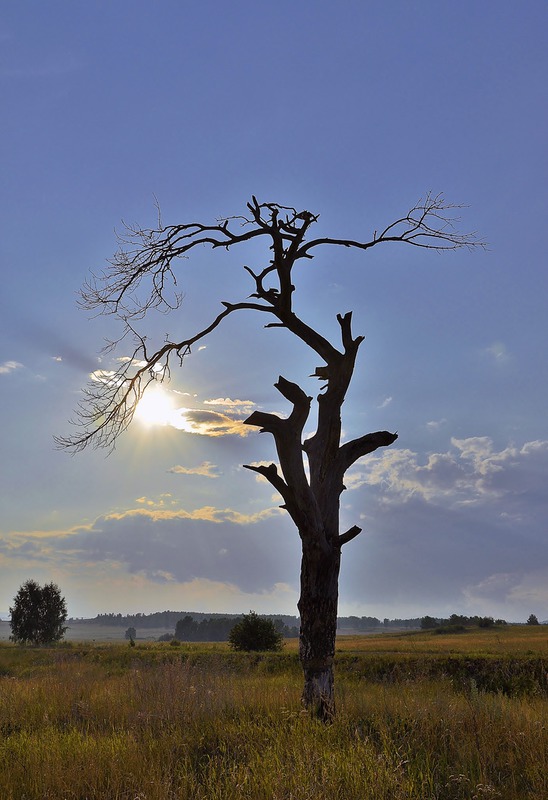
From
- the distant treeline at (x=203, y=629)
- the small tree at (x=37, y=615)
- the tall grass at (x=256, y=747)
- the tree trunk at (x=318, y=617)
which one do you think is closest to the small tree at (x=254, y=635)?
the tall grass at (x=256, y=747)

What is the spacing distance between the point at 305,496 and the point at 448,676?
427 inches

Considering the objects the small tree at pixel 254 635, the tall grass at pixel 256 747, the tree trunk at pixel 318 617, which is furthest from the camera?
the small tree at pixel 254 635

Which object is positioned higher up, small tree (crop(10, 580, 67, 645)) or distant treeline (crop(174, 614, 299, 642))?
small tree (crop(10, 580, 67, 645))

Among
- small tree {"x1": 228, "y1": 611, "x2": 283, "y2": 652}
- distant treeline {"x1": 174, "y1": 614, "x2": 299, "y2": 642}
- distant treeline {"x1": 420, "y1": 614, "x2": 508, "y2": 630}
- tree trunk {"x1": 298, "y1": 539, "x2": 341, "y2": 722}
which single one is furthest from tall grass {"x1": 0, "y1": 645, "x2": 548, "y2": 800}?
distant treeline {"x1": 174, "y1": 614, "x2": 299, "y2": 642}

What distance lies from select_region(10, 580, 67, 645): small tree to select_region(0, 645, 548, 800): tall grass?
53488 mm

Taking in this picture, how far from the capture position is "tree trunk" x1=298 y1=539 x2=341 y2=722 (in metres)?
9.45

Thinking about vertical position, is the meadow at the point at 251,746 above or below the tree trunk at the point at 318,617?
Result: below

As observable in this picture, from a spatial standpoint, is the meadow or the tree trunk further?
the tree trunk

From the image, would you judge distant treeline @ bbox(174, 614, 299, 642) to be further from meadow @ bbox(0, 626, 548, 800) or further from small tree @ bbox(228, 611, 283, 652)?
meadow @ bbox(0, 626, 548, 800)

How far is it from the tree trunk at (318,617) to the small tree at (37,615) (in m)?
56.6

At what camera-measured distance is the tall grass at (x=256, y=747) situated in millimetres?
5641

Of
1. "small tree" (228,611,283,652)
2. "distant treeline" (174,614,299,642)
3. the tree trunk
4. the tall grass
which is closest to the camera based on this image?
the tall grass

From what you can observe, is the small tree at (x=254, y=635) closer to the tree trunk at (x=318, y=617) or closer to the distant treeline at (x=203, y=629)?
the tree trunk at (x=318, y=617)

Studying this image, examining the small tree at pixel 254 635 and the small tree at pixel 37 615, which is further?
the small tree at pixel 37 615
